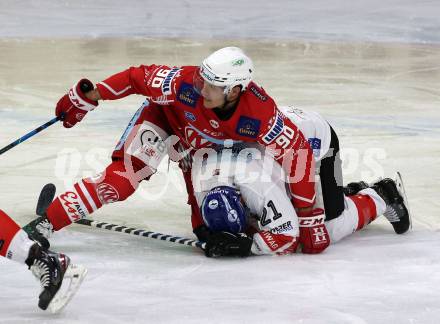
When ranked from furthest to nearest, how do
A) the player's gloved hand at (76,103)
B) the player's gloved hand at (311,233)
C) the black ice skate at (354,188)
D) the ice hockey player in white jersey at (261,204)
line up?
the black ice skate at (354,188)
the player's gloved hand at (76,103)
the player's gloved hand at (311,233)
the ice hockey player in white jersey at (261,204)

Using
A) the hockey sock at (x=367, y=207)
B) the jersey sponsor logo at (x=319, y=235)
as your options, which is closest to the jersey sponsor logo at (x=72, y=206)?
the jersey sponsor logo at (x=319, y=235)

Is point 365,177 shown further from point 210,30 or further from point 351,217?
point 210,30

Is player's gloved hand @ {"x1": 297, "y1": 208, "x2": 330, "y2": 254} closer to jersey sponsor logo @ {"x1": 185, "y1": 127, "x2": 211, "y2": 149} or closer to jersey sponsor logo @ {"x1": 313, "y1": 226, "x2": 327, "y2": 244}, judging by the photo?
jersey sponsor logo @ {"x1": 313, "y1": 226, "x2": 327, "y2": 244}

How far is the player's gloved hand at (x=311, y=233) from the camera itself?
4.47 metres

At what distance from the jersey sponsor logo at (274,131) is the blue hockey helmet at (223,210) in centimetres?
27

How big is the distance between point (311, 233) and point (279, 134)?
47cm

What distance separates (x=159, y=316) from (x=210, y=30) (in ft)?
25.1

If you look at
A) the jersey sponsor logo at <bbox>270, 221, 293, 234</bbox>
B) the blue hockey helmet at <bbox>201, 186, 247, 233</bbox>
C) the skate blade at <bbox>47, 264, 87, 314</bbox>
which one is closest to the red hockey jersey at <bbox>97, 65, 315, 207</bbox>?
Result: the jersey sponsor logo at <bbox>270, 221, 293, 234</bbox>

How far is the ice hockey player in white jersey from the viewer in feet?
14.3

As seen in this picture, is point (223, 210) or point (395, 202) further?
point (395, 202)

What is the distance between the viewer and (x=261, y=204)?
4422 mm

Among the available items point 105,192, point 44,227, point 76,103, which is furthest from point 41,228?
point 76,103

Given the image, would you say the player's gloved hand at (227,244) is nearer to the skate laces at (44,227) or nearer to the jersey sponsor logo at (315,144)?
the jersey sponsor logo at (315,144)

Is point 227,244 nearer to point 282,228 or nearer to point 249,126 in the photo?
point 282,228
